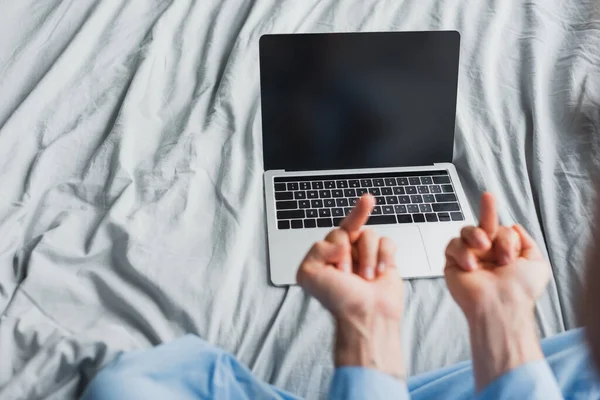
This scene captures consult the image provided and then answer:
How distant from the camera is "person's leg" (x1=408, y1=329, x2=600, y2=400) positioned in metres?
0.72

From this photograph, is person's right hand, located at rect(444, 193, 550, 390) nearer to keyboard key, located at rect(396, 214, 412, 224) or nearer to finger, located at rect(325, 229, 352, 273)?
finger, located at rect(325, 229, 352, 273)

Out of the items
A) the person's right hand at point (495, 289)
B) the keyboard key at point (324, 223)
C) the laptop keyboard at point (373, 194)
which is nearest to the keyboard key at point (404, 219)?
the laptop keyboard at point (373, 194)

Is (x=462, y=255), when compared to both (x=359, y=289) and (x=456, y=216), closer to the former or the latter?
(x=359, y=289)

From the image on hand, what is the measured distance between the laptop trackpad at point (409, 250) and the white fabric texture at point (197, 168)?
27 millimetres

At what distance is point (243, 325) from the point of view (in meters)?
0.82

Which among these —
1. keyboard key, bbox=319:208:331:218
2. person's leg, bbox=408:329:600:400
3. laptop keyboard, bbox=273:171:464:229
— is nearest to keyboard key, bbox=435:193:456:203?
laptop keyboard, bbox=273:171:464:229

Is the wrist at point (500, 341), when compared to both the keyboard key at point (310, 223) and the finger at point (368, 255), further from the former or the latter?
the keyboard key at point (310, 223)

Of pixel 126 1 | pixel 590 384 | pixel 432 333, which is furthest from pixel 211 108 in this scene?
pixel 590 384

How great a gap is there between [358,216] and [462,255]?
0.38 ft

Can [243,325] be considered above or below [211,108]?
below

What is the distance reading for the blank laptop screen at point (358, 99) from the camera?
934 millimetres

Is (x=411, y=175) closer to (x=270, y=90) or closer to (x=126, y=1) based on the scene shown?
(x=270, y=90)

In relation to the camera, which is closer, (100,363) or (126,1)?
(100,363)

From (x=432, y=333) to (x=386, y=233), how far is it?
0.17 m
